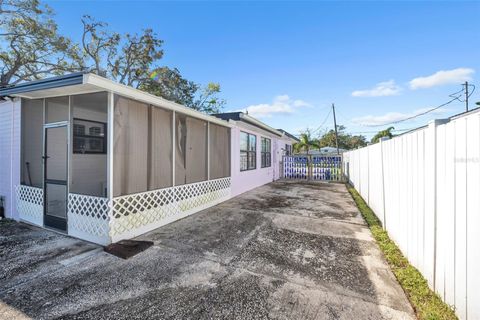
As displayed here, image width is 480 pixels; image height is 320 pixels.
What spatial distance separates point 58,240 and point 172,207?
211cm

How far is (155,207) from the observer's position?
464 cm

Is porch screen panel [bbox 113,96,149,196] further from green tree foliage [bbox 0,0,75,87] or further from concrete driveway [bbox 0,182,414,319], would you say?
green tree foliage [bbox 0,0,75,87]

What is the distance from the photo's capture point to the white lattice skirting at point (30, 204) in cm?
454

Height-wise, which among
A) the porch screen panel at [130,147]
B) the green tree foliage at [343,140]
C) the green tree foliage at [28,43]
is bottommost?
the porch screen panel at [130,147]

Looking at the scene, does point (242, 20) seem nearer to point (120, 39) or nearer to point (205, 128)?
point (205, 128)

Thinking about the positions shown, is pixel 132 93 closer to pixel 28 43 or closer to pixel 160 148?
pixel 160 148

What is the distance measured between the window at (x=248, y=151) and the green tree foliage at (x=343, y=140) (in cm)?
2983

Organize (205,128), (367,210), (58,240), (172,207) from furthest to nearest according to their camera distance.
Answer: (205,128) → (367,210) → (172,207) → (58,240)

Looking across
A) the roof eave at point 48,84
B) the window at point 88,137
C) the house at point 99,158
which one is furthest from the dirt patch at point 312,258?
the window at point 88,137

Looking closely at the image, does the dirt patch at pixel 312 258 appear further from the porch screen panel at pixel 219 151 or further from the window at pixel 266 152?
the window at pixel 266 152

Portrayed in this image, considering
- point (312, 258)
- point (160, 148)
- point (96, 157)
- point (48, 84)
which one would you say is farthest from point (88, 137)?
point (312, 258)

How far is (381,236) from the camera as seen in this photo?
398 centimetres

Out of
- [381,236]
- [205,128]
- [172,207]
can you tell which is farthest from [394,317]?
[205,128]

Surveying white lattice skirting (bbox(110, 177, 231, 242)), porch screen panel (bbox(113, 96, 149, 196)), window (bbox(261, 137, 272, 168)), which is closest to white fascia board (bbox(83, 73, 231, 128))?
porch screen panel (bbox(113, 96, 149, 196))
